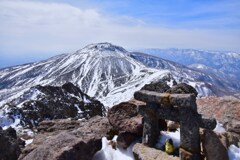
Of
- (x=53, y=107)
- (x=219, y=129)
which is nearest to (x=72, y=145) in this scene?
(x=219, y=129)

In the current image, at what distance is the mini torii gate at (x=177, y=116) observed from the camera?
603 inches

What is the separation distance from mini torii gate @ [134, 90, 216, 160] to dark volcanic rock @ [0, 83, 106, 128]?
10492 centimetres

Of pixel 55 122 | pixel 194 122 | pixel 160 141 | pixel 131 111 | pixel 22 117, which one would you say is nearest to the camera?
pixel 194 122

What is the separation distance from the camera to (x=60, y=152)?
16266 mm

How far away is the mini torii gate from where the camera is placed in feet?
50.3

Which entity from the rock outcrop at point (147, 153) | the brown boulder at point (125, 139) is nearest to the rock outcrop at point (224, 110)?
the rock outcrop at point (147, 153)

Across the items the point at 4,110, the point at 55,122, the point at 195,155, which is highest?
the point at 195,155

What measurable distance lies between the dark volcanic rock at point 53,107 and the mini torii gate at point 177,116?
104919 millimetres

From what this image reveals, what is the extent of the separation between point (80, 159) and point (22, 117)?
118 m

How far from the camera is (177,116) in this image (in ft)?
53.5

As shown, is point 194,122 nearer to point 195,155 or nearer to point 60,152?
point 195,155

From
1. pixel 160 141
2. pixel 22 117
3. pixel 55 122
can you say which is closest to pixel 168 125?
pixel 160 141

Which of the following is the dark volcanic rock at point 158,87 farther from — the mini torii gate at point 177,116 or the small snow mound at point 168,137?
the small snow mound at point 168,137

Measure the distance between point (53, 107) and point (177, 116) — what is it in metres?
127
